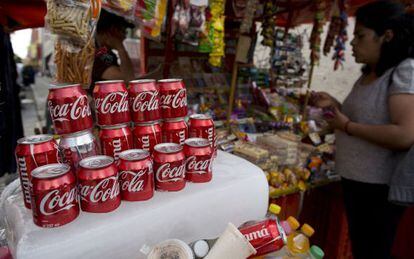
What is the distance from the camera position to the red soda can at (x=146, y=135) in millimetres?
869

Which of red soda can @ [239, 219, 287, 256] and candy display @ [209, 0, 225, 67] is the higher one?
candy display @ [209, 0, 225, 67]

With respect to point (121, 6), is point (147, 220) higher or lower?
lower

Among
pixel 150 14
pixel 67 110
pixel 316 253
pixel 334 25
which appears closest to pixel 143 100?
pixel 67 110

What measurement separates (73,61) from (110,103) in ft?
0.96

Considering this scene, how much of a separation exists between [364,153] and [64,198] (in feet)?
4.85

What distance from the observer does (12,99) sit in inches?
81.8

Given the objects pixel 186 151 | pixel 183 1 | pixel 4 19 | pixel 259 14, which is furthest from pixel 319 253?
pixel 259 14

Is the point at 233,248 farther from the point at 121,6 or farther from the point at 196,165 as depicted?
the point at 121,6

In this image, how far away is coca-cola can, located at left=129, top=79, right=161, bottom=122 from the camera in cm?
84

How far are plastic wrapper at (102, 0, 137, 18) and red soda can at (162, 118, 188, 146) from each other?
0.73 metres

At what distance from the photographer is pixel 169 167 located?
77 centimetres

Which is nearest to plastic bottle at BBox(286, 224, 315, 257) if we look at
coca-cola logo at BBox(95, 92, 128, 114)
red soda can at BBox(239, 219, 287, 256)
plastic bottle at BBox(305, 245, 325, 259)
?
plastic bottle at BBox(305, 245, 325, 259)

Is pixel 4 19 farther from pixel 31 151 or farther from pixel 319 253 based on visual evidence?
pixel 319 253

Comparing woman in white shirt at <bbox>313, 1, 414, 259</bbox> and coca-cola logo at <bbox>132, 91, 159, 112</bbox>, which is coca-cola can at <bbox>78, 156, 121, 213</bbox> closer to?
coca-cola logo at <bbox>132, 91, 159, 112</bbox>
